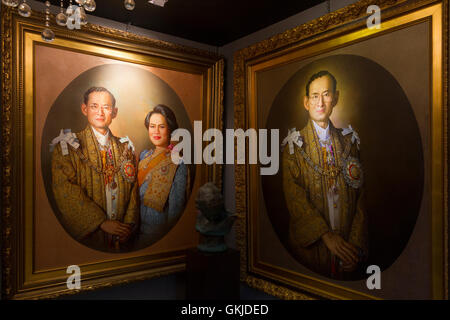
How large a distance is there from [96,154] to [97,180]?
0.23 m

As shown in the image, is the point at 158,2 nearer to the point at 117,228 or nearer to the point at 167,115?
the point at 167,115

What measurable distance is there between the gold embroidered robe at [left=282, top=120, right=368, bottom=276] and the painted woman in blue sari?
1140mm

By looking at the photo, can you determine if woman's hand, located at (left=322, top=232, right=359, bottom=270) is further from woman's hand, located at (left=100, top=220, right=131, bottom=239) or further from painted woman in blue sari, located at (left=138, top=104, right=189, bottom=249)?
woman's hand, located at (left=100, top=220, right=131, bottom=239)

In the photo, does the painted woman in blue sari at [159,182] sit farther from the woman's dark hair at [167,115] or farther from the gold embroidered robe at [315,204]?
the gold embroidered robe at [315,204]

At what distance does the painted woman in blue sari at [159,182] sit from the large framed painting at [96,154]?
0.03 ft

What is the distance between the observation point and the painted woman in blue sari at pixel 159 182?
11.1 feet

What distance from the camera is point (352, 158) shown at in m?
2.64

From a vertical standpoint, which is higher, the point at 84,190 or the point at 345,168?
the point at 345,168

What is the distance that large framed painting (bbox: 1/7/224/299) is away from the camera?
8.88ft

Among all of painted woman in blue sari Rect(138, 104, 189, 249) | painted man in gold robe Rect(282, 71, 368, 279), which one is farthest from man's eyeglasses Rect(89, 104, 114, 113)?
painted man in gold robe Rect(282, 71, 368, 279)

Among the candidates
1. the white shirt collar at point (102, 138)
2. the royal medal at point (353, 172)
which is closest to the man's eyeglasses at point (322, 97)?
the royal medal at point (353, 172)

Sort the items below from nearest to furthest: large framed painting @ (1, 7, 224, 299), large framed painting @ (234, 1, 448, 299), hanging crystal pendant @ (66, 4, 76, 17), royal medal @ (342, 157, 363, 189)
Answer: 1. hanging crystal pendant @ (66, 4, 76, 17)
2. large framed painting @ (234, 1, 448, 299)
3. royal medal @ (342, 157, 363, 189)
4. large framed painting @ (1, 7, 224, 299)

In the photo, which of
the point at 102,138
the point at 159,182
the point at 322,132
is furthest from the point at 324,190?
the point at 102,138

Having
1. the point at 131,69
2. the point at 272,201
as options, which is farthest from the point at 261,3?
the point at 272,201
